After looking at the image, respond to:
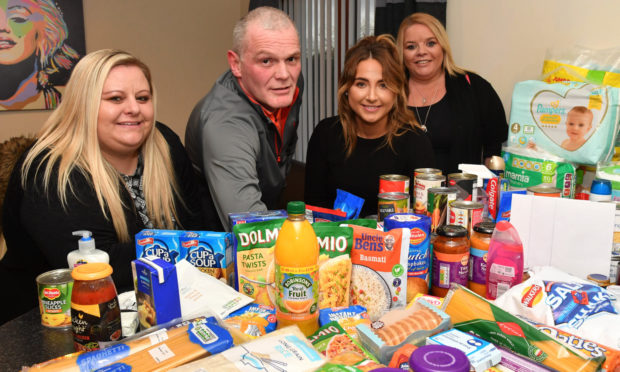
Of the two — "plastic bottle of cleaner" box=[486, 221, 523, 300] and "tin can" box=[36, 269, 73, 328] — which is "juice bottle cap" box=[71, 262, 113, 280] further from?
"plastic bottle of cleaner" box=[486, 221, 523, 300]

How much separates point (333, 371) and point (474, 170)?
1.04 meters

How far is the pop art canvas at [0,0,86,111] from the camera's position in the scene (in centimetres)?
362

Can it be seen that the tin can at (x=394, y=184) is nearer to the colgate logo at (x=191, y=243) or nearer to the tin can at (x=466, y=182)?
the tin can at (x=466, y=182)

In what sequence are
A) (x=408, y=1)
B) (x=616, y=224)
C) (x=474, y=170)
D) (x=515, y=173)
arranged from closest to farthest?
(x=616, y=224)
(x=474, y=170)
(x=515, y=173)
(x=408, y=1)

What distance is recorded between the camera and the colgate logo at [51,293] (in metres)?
1.05

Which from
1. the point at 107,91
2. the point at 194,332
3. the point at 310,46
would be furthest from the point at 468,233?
the point at 310,46

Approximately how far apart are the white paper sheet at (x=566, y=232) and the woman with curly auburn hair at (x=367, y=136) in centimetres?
77

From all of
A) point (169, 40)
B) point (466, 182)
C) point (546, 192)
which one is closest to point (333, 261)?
point (466, 182)

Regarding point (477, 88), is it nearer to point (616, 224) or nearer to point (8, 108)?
point (616, 224)

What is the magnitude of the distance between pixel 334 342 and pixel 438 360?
27 cm

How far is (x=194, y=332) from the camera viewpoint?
82cm

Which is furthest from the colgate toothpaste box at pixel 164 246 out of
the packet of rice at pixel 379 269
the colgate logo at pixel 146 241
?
the packet of rice at pixel 379 269

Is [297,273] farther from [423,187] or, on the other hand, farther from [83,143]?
[83,143]

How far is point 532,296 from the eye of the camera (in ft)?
3.11
